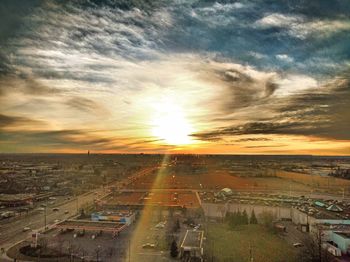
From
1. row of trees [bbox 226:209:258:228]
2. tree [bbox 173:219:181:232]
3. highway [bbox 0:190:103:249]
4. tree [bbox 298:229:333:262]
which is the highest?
row of trees [bbox 226:209:258:228]

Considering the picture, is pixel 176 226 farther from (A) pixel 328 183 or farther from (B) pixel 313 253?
(A) pixel 328 183

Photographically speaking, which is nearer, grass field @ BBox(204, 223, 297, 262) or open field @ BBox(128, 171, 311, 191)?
grass field @ BBox(204, 223, 297, 262)

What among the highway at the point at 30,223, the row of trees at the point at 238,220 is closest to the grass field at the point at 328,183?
the row of trees at the point at 238,220

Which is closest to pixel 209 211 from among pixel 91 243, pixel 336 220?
pixel 336 220

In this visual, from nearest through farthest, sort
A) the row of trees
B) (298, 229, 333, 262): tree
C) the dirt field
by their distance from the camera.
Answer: (298, 229, 333, 262): tree < the row of trees < the dirt field

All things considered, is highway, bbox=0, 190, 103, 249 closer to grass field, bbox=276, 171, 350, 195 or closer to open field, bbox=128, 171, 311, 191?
open field, bbox=128, 171, 311, 191

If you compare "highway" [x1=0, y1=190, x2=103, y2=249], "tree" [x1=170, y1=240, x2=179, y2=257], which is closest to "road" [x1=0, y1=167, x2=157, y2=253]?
"highway" [x1=0, y1=190, x2=103, y2=249]

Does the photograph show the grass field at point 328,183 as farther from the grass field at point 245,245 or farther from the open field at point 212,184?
the grass field at point 245,245

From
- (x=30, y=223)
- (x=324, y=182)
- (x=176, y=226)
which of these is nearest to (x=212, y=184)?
(x=324, y=182)

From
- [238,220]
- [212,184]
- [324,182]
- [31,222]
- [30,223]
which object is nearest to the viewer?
[238,220]
